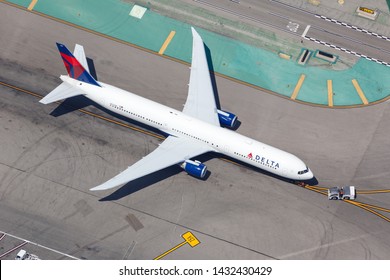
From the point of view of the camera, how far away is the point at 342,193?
220ft

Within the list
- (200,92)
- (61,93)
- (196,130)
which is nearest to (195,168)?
(196,130)

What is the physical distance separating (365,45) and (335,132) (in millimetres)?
18358

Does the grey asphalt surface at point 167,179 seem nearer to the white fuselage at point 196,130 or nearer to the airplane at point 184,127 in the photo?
the airplane at point 184,127

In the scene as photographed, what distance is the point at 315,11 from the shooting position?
8500 centimetres

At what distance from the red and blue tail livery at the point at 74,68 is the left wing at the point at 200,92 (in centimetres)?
1347

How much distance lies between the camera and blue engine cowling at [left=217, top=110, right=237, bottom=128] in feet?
230

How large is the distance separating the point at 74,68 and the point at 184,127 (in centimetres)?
1744

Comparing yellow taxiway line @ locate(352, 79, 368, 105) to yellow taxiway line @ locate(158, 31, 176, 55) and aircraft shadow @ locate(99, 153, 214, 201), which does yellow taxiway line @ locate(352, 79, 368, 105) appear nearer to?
aircraft shadow @ locate(99, 153, 214, 201)

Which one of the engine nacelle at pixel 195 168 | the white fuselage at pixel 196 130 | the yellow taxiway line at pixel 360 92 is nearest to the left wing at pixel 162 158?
the engine nacelle at pixel 195 168

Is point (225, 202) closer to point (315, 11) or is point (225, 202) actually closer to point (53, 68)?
point (53, 68)

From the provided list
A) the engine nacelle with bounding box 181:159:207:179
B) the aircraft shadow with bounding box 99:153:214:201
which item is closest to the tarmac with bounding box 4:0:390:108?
the aircraft shadow with bounding box 99:153:214:201

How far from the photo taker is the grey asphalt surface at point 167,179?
Answer: 6372 centimetres
